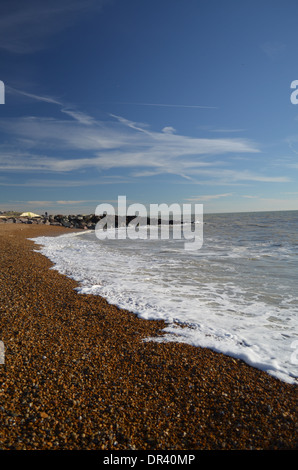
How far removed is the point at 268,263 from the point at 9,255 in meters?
12.3

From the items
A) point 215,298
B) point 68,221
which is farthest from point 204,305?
point 68,221

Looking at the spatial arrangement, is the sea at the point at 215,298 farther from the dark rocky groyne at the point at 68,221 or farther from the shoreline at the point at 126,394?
the dark rocky groyne at the point at 68,221

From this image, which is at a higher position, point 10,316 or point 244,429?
point 10,316

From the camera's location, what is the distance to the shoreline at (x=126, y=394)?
279cm

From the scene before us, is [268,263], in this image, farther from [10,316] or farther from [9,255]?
[9,255]

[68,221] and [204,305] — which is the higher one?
[68,221]

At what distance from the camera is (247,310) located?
6699 mm

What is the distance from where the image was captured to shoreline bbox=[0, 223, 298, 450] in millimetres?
2785

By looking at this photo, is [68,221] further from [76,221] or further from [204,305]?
[204,305]

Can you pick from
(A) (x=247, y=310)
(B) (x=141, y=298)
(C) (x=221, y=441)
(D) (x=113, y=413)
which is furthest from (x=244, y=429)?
(B) (x=141, y=298)

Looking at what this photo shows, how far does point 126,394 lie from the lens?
11.1 feet

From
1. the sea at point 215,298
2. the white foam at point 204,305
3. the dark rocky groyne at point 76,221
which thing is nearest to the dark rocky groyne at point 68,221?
the dark rocky groyne at point 76,221

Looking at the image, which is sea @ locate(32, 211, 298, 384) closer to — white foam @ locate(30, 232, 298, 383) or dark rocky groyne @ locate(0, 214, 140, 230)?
white foam @ locate(30, 232, 298, 383)

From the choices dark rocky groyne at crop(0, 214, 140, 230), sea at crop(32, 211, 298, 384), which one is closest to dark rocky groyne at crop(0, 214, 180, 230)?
dark rocky groyne at crop(0, 214, 140, 230)
